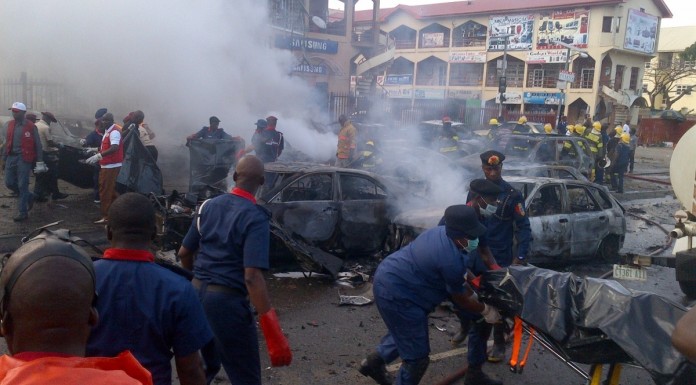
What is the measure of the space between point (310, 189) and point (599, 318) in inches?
195

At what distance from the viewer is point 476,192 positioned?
5152 mm

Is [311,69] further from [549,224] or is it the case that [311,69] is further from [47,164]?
[549,224]

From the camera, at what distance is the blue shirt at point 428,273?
3.79 m

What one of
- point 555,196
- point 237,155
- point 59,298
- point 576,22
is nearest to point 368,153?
point 237,155

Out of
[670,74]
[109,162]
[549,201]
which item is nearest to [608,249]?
[549,201]

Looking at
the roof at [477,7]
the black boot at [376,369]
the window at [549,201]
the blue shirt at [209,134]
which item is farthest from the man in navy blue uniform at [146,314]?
the roof at [477,7]

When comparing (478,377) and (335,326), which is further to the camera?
(335,326)

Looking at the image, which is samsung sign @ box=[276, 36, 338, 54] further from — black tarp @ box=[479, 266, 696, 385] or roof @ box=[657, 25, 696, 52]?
roof @ box=[657, 25, 696, 52]

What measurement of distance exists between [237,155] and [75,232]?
10.5 feet

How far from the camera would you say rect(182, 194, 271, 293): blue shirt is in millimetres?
3268

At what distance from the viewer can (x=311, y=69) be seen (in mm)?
22969

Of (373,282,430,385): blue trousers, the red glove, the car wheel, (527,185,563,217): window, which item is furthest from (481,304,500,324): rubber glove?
the car wheel

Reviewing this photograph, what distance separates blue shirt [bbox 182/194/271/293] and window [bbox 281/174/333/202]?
165 inches

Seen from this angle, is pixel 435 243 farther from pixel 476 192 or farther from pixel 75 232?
pixel 75 232
